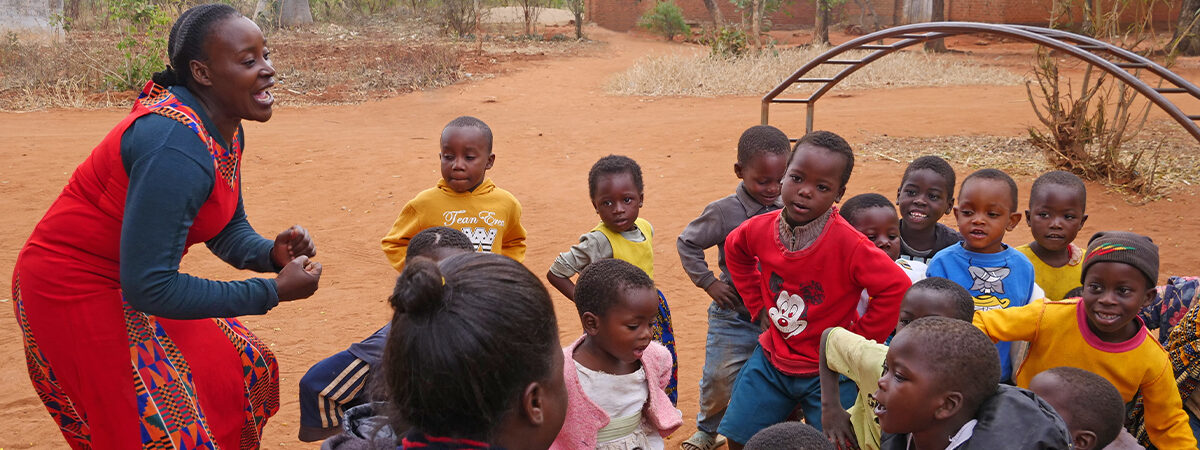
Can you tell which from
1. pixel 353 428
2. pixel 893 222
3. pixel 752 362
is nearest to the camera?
pixel 353 428

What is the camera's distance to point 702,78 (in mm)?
16312

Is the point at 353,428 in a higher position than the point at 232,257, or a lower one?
lower

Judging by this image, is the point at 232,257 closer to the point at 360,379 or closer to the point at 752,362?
the point at 360,379

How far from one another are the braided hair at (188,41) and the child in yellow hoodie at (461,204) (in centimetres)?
145

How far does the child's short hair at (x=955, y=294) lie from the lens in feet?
9.18

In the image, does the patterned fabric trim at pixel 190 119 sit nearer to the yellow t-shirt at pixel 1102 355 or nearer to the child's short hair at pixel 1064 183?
the yellow t-shirt at pixel 1102 355

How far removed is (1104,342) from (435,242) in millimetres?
2260

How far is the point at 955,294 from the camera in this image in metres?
2.81

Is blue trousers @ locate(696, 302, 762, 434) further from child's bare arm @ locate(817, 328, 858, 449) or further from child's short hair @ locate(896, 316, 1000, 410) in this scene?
child's short hair @ locate(896, 316, 1000, 410)

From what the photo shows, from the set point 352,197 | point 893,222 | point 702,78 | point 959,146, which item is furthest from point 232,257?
point 702,78

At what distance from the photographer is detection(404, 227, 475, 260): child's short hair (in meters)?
2.93

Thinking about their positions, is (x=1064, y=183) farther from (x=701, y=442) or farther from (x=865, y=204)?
(x=701, y=442)

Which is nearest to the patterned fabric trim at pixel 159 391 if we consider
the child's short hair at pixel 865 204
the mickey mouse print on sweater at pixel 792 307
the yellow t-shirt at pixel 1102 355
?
the mickey mouse print on sweater at pixel 792 307

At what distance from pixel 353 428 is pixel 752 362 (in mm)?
1735
